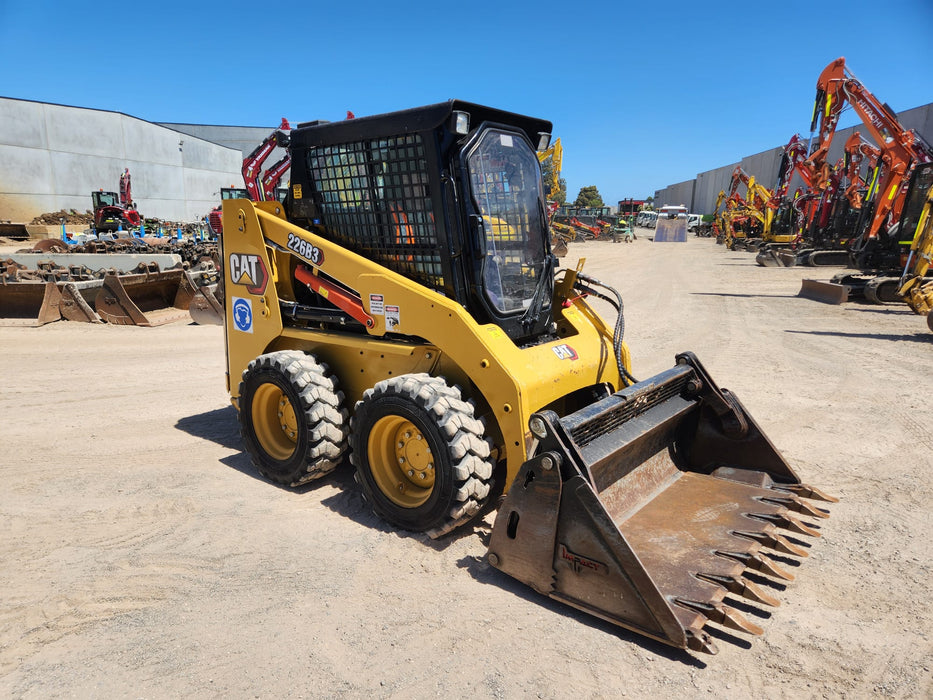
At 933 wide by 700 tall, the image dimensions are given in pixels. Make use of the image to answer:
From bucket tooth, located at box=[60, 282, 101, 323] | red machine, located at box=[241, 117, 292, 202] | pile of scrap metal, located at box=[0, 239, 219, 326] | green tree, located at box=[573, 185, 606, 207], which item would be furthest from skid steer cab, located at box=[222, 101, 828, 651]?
green tree, located at box=[573, 185, 606, 207]

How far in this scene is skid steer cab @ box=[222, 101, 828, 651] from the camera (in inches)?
108

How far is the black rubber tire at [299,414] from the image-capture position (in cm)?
385

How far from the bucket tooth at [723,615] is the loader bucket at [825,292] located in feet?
38.9

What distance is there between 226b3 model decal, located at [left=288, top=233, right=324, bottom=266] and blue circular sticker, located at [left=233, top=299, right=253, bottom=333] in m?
0.71

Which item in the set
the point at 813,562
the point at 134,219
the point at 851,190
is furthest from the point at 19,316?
the point at 851,190

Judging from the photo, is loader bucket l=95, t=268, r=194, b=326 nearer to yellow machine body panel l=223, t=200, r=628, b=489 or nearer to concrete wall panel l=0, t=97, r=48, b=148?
yellow machine body panel l=223, t=200, r=628, b=489

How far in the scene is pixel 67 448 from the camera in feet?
15.8

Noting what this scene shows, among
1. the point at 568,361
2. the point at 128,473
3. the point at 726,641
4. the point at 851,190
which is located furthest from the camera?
the point at 851,190

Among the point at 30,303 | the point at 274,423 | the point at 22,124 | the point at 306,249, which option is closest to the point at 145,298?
the point at 30,303

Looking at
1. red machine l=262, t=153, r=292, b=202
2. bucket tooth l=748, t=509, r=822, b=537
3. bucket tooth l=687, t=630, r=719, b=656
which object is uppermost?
red machine l=262, t=153, r=292, b=202

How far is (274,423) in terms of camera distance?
438 centimetres

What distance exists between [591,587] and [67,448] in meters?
4.42

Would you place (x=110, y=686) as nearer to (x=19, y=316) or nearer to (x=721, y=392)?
(x=721, y=392)

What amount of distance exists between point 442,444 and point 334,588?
0.90 metres
